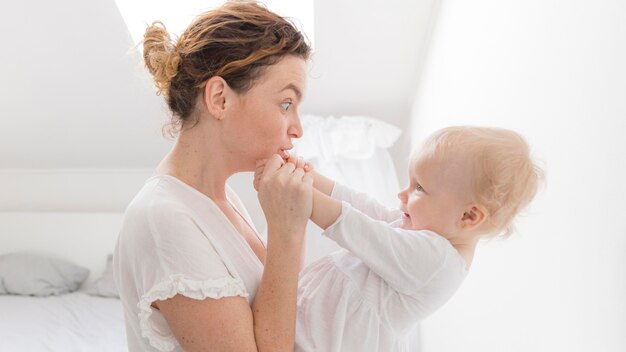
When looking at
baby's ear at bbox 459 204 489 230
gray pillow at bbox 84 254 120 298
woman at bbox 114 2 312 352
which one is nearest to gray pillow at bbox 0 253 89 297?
gray pillow at bbox 84 254 120 298

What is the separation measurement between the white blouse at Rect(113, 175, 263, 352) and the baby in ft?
0.53

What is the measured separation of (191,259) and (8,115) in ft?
10.1

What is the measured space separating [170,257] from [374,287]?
356 millimetres

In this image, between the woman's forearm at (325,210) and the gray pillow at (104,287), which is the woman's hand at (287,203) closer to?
the woman's forearm at (325,210)

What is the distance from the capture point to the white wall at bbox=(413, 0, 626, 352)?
0.76 meters

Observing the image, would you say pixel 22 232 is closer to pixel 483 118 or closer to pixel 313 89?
pixel 313 89

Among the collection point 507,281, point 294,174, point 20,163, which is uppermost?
point 294,174

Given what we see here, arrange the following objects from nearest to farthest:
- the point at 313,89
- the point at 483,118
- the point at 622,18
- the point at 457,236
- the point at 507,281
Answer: the point at 622,18, the point at 457,236, the point at 507,281, the point at 483,118, the point at 313,89

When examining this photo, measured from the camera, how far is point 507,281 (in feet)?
4.16

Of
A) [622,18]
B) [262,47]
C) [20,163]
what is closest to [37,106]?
[20,163]

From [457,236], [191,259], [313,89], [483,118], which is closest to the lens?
[191,259]

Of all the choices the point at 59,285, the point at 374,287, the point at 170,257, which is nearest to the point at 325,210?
the point at 374,287

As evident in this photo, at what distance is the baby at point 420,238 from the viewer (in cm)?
101

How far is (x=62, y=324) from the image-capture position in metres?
3.24
